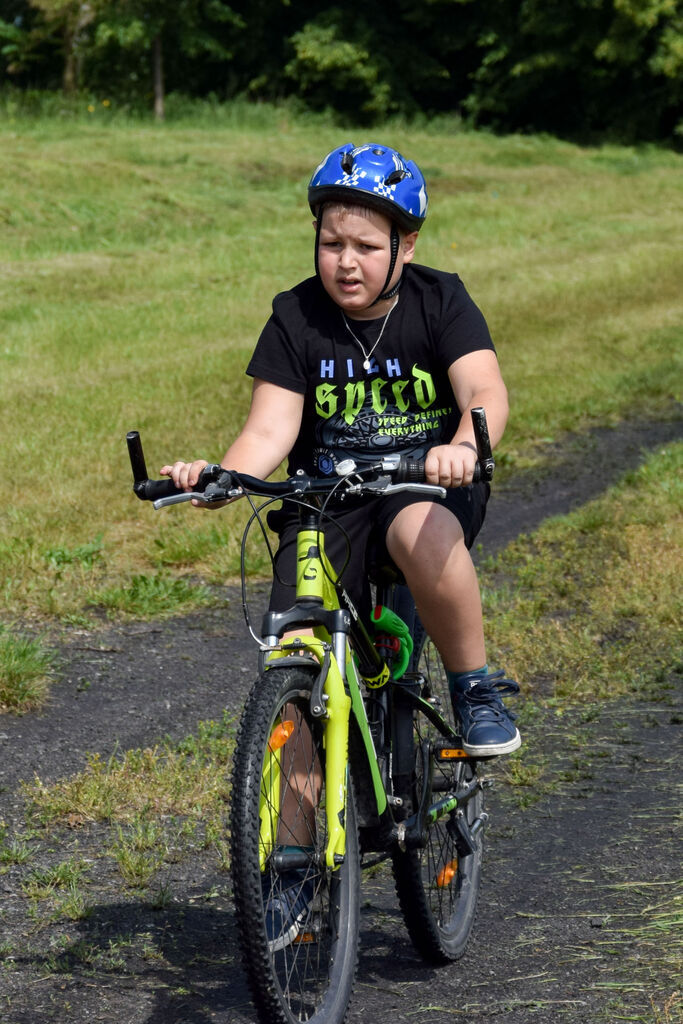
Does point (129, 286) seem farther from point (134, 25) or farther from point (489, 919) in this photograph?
point (134, 25)

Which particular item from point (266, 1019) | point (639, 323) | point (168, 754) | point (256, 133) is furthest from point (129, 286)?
point (256, 133)

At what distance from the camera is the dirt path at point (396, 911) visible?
3.25 meters

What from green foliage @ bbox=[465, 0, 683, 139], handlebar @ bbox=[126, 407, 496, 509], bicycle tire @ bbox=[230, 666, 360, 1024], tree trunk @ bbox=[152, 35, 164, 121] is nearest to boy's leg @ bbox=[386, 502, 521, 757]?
handlebar @ bbox=[126, 407, 496, 509]

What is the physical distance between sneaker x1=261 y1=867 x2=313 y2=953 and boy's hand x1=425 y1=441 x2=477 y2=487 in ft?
2.98

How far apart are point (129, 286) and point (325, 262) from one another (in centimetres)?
1265

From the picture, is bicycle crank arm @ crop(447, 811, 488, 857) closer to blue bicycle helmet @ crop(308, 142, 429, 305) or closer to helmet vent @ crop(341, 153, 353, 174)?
blue bicycle helmet @ crop(308, 142, 429, 305)

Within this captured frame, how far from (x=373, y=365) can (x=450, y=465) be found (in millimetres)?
720

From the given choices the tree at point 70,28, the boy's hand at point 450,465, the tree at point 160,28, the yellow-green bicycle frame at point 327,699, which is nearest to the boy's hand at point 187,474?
the yellow-green bicycle frame at point 327,699

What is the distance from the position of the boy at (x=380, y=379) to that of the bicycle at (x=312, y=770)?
0.21 meters

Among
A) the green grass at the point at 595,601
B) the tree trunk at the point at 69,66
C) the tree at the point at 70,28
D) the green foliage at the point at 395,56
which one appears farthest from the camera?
the green foliage at the point at 395,56

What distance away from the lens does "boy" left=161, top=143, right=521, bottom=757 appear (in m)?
3.24

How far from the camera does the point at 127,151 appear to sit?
78.3ft

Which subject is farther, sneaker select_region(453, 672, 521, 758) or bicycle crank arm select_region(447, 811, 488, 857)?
bicycle crank arm select_region(447, 811, 488, 857)

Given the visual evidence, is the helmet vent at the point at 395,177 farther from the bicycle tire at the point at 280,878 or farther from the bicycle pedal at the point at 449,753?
the bicycle pedal at the point at 449,753
